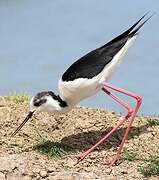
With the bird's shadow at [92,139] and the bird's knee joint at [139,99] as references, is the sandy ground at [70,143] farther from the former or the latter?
the bird's knee joint at [139,99]

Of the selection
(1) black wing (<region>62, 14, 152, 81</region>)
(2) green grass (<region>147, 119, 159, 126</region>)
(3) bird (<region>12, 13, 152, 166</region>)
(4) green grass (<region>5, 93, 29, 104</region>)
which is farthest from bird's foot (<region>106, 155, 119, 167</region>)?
(4) green grass (<region>5, 93, 29, 104</region>)

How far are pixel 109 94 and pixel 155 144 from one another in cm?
88

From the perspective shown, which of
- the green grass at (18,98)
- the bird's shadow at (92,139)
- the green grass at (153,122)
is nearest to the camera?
the bird's shadow at (92,139)

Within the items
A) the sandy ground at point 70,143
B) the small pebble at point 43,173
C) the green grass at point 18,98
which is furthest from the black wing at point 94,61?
the green grass at point 18,98

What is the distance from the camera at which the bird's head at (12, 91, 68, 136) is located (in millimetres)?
7527

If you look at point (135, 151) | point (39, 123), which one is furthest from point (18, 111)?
point (135, 151)

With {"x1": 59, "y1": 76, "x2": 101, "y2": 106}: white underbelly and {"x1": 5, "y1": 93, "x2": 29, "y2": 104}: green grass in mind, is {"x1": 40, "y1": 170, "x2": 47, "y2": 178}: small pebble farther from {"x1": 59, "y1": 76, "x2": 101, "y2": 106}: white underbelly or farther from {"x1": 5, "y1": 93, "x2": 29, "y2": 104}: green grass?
{"x1": 5, "y1": 93, "x2": 29, "y2": 104}: green grass

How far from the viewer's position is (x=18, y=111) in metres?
8.63

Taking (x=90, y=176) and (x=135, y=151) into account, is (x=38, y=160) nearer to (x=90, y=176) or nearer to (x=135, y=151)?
(x=90, y=176)

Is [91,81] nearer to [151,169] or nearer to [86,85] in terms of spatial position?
[86,85]

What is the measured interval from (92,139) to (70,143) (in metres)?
0.34

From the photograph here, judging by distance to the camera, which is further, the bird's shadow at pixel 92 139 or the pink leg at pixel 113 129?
the bird's shadow at pixel 92 139

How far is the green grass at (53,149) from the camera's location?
748 centimetres

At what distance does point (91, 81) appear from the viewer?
7.29 m
